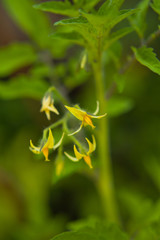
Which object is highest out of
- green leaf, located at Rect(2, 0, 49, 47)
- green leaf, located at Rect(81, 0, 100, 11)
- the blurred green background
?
green leaf, located at Rect(81, 0, 100, 11)

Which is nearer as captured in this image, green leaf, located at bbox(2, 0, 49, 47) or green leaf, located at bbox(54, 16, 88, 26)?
green leaf, located at bbox(54, 16, 88, 26)

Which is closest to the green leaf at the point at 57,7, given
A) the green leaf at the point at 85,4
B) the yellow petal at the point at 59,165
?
the green leaf at the point at 85,4

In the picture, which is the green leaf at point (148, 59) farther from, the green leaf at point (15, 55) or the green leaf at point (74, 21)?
the green leaf at point (15, 55)

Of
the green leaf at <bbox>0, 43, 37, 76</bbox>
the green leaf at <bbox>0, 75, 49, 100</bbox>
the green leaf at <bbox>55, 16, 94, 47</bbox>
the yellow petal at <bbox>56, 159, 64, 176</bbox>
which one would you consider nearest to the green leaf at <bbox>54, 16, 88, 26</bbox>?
the green leaf at <bbox>55, 16, 94, 47</bbox>

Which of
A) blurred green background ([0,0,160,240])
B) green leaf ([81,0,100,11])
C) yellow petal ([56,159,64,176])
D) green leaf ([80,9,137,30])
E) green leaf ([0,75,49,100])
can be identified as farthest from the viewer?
blurred green background ([0,0,160,240])

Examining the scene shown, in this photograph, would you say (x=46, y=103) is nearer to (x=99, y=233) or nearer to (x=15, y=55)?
(x=99, y=233)

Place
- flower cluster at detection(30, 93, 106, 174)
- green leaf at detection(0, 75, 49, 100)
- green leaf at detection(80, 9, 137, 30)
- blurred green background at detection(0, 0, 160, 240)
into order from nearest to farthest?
green leaf at detection(80, 9, 137, 30), flower cluster at detection(30, 93, 106, 174), green leaf at detection(0, 75, 49, 100), blurred green background at detection(0, 0, 160, 240)

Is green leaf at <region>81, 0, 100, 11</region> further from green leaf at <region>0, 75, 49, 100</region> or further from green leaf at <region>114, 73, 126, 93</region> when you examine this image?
green leaf at <region>0, 75, 49, 100</region>
